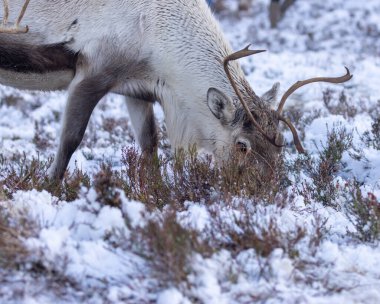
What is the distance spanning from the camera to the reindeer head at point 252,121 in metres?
4.22

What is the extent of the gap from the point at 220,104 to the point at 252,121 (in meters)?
0.34

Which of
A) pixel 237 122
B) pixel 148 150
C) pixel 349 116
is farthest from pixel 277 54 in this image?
pixel 237 122

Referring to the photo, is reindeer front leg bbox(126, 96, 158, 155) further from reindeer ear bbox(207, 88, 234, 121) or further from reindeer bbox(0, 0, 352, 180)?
reindeer ear bbox(207, 88, 234, 121)

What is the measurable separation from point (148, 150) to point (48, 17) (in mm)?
1306

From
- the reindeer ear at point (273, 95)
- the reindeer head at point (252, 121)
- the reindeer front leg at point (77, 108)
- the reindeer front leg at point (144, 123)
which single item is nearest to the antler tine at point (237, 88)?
the reindeer head at point (252, 121)

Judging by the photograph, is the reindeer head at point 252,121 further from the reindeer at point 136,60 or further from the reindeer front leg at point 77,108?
the reindeer front leg at point 77,108

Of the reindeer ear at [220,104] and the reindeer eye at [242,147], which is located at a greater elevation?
the reindeer ear at [220,104]

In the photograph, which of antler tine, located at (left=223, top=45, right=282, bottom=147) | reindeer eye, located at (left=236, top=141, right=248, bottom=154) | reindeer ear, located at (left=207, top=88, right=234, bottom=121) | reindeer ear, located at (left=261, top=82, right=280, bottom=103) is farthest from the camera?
reindeer ear, located at (left=261, top=82, right=280, bottom=103)

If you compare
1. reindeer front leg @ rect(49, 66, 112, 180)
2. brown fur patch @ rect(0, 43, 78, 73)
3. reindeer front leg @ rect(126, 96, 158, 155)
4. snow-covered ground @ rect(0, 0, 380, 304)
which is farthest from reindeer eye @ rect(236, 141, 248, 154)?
brown fur patch @ rect(0, 43, 78, 73)

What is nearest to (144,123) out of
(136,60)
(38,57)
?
(136,60)

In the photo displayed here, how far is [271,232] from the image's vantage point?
3.00 metres

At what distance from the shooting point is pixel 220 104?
4504 millimetres

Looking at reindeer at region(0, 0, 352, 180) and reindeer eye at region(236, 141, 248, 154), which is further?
reindeer at region(0, 0, 352, 180)

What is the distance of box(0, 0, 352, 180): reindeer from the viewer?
15.4ft
